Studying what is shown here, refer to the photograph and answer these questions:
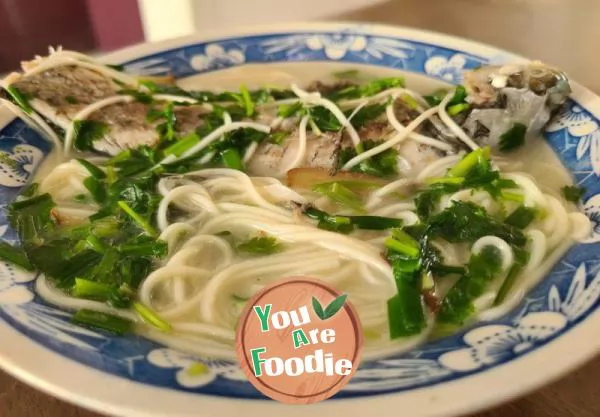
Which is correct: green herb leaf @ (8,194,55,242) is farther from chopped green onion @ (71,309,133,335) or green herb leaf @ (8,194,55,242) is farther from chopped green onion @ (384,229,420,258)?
chopped green onion @ (384,229,420,258)

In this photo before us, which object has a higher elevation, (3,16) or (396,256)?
(3,16)

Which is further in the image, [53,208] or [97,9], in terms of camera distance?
[97,9]

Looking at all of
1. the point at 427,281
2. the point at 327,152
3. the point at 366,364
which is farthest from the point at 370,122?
the point at 366,364

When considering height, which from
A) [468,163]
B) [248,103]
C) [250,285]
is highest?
[248,103]

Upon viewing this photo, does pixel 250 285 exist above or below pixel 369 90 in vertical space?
below

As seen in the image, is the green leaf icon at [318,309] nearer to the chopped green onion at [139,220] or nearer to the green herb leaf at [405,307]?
the green herb leaf at [405,307]

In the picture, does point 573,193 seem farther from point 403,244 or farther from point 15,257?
point 15,257

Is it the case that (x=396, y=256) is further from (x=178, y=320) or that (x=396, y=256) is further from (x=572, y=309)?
(x=178, y=320)

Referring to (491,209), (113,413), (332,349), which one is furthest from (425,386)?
(491,209)
